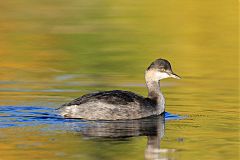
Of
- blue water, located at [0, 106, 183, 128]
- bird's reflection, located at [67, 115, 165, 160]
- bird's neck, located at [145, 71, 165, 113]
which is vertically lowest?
bird's reflection, located at [67, 115, 165, 160]

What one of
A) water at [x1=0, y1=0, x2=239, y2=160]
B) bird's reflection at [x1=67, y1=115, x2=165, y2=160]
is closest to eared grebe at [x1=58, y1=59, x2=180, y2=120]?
bird's reflection at [x1=67, y1=115, x2=165, y2=160]

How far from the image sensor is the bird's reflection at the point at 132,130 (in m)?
12.7

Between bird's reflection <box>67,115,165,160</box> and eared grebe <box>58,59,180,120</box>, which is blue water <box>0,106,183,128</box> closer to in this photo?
eared grebe <box>58,59,180,120</box>

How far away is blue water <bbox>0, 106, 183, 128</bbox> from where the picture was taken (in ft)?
46.1

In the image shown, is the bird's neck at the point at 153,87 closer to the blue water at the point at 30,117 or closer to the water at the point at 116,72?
the water at the point at 116,72

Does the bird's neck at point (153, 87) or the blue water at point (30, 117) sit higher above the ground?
the bird's neck at point (153, 87)

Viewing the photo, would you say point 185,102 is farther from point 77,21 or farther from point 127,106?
point 77,21

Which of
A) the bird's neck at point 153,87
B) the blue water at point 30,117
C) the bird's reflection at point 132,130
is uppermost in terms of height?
the bird's neck at point 153,87

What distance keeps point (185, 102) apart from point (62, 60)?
253 inches

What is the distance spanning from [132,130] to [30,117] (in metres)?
1.78

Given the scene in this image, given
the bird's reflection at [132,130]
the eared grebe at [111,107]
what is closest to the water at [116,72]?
the bird's reflection at [132,130]

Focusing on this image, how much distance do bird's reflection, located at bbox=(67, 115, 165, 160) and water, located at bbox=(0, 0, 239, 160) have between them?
17 mm

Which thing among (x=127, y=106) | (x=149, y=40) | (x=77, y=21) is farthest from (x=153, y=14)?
(x=127, y=106)

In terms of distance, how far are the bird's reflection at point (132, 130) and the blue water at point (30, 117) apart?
378mm
